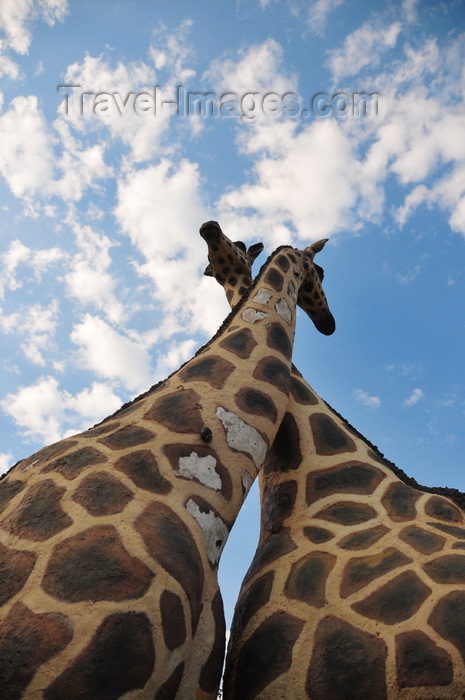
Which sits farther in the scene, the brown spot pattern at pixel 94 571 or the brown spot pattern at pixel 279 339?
the brown spot pattern at pixel 279 339

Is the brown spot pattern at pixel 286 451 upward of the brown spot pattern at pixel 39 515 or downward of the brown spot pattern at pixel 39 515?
upward

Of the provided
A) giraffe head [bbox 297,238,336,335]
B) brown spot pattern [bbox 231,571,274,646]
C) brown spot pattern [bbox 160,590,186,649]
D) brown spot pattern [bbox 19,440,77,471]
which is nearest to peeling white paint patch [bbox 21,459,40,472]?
brown spot pattern [bbox 19,440,77,471]

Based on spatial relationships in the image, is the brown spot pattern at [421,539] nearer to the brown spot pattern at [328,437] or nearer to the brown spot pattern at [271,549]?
the brown spot pattern at [271,549]

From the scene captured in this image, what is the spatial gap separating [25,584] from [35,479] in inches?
21.1

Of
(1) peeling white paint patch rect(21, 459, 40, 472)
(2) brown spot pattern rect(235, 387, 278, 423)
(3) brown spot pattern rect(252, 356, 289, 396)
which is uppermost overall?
(3) brown spot pattern rect(252, 356, 289, 396)

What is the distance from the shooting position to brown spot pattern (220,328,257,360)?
341 centimetres

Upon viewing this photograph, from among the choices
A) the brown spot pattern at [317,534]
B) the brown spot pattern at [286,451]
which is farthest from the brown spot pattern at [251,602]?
the brown spot pattern at [286,451]

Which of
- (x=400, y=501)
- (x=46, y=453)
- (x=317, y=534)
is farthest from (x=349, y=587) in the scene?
(x=46, y=453)

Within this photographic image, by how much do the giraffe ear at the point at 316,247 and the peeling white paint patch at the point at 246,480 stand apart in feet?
10.7

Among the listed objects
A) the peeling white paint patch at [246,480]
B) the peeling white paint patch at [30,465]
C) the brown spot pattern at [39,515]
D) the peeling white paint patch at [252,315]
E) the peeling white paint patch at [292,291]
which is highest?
the peeling white paint patch at [292,291]

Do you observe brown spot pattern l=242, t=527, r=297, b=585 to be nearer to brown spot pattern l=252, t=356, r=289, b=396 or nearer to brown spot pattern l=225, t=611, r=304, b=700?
brown spot pattern l=225, t=611, r=304, b=700

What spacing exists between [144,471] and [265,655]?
2.96ft

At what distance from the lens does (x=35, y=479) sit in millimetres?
Answer: 2338

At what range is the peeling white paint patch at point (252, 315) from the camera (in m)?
3.88
